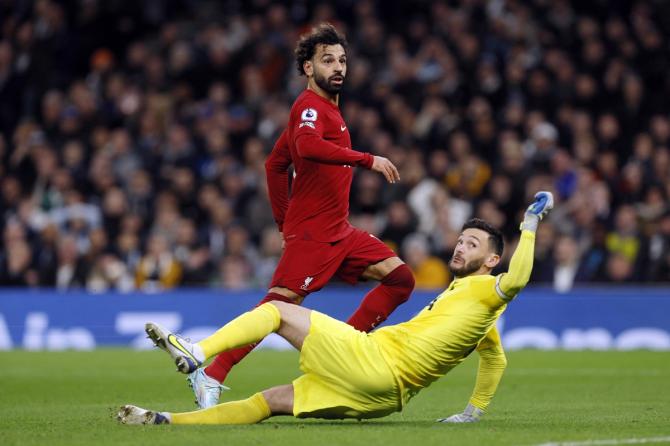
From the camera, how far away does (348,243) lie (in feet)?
29.1

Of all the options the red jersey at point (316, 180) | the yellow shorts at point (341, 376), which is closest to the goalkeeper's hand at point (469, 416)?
the yellow shorts at point (341, 376)

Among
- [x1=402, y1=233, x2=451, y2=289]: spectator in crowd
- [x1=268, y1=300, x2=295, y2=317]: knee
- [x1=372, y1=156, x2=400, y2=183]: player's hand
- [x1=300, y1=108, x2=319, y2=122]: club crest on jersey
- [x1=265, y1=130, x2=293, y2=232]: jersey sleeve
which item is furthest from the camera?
[x1=402, y1=233, x2=451, y2=289]: spectator in crowd

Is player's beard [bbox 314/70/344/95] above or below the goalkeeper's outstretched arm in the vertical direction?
above

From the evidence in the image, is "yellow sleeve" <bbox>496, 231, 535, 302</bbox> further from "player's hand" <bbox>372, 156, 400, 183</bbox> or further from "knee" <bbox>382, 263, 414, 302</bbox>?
"knee" <bbox>382, 263, 414, 302</bbox>

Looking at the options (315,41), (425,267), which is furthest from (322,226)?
(425,267)

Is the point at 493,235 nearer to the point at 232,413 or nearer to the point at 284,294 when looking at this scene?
the point at 284,294

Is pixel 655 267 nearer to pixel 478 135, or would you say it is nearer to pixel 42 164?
pixel 478 135

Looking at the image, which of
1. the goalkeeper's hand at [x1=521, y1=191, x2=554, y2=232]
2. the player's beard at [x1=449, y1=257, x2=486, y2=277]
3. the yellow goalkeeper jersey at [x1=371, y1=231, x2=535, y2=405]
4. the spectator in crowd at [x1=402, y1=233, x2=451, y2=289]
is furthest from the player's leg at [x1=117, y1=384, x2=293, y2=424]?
the spectator in crowd at [x1=402, y1=233, x2=451, y2=289]

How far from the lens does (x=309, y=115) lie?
8.53m

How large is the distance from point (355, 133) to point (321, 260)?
35.7ft

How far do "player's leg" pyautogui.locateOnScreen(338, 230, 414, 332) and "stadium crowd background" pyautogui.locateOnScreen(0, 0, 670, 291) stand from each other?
861 cm

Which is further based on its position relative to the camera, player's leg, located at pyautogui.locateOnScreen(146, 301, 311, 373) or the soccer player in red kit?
the soccer player in red kit

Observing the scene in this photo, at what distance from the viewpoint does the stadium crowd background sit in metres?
18.0

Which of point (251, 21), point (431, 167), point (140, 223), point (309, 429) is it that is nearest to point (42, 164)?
point (140, 223)
